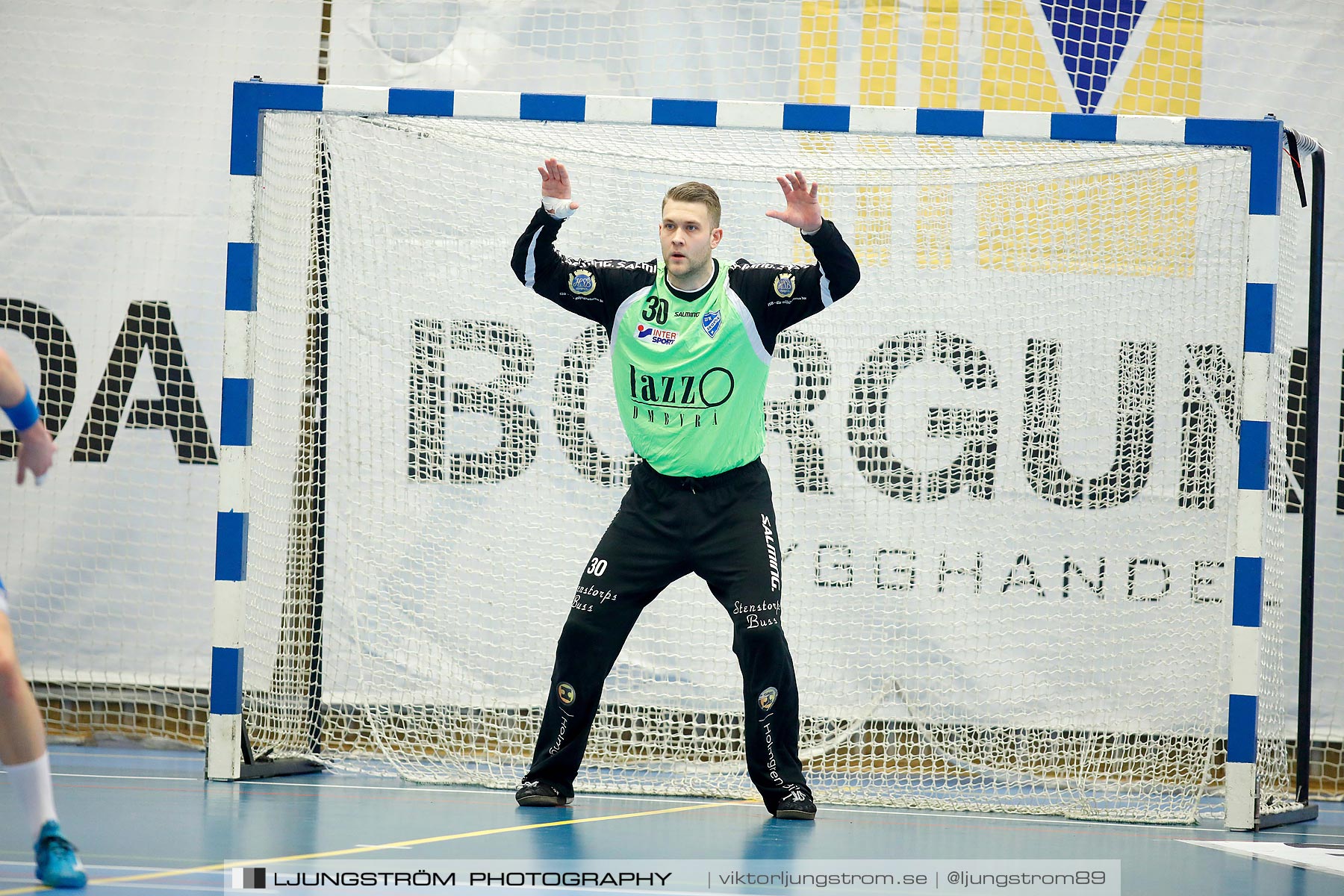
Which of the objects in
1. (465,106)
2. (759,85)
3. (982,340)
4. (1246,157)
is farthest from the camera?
(759,85)

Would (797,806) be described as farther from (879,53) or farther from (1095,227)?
(879,53)

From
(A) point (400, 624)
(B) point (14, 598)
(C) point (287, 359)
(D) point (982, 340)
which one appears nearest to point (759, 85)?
(D) point (982, 340)

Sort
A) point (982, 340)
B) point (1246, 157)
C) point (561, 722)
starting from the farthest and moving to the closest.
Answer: point (982, 340), point (1246, 157), point (561, 722)

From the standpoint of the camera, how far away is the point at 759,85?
7.23 metres

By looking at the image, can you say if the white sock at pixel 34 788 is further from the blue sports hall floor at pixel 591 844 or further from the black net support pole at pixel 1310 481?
the black net support pole at pixel 1310 481

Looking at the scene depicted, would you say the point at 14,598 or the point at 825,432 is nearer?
the point at 825,432

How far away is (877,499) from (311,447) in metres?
2.73

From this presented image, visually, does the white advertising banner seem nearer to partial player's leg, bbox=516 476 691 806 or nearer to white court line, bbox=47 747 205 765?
white court line, bbox=47 747 205 765

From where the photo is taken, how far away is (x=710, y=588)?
16.8 feet

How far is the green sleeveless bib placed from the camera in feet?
16.6

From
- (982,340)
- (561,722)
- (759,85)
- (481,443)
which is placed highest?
(759,85)

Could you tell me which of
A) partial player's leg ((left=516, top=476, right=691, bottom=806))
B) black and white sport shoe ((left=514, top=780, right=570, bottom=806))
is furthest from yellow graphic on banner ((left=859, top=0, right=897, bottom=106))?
black and white sport shoe ((left=514, top=780, right=570, bottom=806))

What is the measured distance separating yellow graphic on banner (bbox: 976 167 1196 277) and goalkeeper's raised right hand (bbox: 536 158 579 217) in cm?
245

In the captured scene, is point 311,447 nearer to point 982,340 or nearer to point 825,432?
point 825,432
